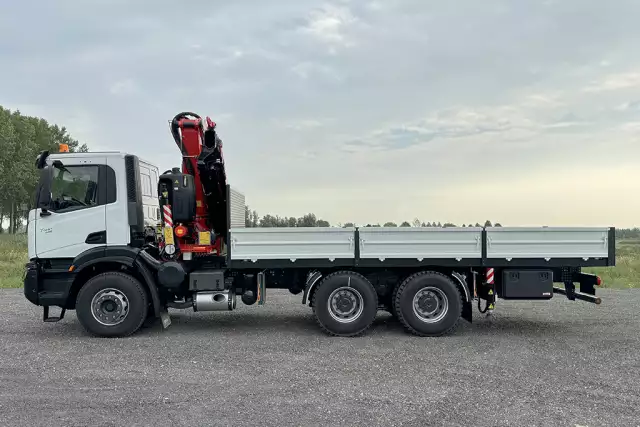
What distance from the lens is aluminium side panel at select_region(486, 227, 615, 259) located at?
823cm

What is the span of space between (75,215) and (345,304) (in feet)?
14.8

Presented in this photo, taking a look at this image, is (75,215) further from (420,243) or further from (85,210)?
(420,243)

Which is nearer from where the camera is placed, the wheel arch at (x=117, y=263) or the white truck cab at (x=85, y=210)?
the wheel arch at (x=117, y=263)

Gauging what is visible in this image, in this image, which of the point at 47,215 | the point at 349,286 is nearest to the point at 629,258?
the point at 349,286

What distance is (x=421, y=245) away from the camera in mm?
8203

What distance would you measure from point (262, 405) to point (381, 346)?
286cm

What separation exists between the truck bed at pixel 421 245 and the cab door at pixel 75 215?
85.4 inches

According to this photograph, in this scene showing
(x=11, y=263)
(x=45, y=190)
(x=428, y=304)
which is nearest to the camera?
(x=45, y=190)

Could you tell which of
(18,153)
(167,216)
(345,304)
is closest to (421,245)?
(345,304)

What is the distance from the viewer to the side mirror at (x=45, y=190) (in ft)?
26.7

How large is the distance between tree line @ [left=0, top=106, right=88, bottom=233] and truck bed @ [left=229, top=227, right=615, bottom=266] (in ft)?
129

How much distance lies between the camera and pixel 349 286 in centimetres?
818

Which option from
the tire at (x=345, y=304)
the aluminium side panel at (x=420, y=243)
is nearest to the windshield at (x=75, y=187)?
the tire at (x=345, y=304)

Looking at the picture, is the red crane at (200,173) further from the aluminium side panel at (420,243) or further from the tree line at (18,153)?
the tree line at (18,153)
